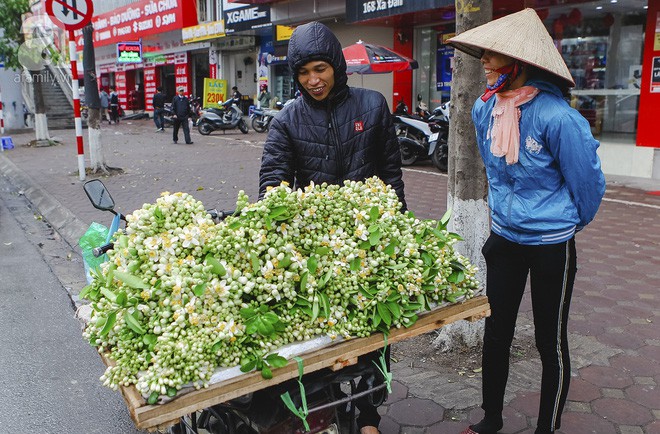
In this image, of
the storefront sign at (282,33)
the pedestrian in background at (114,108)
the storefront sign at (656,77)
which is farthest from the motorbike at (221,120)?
the storefront sign at (656,77)

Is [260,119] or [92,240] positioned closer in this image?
[92,240]

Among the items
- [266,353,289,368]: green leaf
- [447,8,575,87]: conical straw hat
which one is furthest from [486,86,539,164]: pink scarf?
[266,353,289,368]: green leaf

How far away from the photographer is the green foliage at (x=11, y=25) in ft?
52.0

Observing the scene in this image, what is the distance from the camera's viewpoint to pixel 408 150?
12.1m

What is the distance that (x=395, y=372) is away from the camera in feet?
11.8

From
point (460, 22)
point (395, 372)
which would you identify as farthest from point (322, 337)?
point (460, 22)

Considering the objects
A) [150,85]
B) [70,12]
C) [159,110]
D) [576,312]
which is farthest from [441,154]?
[150,85]

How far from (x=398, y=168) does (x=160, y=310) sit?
1378 millimetres

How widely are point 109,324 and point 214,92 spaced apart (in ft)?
72.3

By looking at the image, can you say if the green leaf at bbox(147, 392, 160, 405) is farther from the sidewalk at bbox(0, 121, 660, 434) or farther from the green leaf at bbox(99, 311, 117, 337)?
the sidewalk at bbox(0, 121, 660, 434)

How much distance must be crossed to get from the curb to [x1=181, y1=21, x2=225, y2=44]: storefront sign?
1112 centimetres

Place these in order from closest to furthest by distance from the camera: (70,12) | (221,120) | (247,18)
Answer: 1. (70,12)
2. (247,18)
3. (221,120)

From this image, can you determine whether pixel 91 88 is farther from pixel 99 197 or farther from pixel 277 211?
pixel 277 211

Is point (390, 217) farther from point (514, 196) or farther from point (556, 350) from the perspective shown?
point (556, 350)
